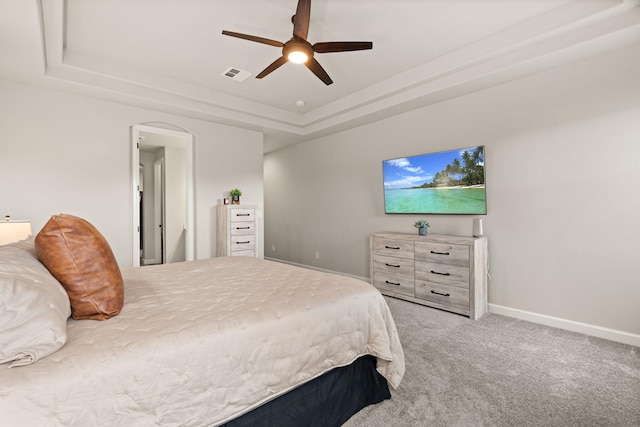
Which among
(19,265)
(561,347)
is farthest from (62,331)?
(561,347)

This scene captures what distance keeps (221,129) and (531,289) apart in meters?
4.56

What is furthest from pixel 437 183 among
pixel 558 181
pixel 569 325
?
pixel 569 325

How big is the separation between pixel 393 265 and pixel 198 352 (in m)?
3.13

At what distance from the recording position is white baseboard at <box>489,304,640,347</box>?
2.64m

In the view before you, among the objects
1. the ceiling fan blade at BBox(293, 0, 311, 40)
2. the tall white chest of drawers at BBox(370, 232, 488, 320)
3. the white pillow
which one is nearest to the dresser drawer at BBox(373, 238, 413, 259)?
the tall white chest of drawers at BBox(370, 232, 488, 320)

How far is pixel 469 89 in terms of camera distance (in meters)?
3.47

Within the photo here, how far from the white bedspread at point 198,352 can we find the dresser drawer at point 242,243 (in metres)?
2.53

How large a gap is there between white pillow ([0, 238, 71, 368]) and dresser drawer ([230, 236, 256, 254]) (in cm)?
342

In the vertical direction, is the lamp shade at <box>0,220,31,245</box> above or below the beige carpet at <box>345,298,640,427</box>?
above

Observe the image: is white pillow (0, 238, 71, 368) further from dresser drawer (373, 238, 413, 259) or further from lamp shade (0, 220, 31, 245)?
dresser drawer (373, 238, 413, 259)

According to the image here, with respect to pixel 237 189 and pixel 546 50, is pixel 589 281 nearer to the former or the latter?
pixel 546 50

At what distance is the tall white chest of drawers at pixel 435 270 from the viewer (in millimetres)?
3282

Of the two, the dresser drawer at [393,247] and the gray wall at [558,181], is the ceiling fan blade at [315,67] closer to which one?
the gray wall at [558,181]

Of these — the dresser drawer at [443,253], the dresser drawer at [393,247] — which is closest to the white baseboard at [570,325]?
the dresser drawer at [443,253]
